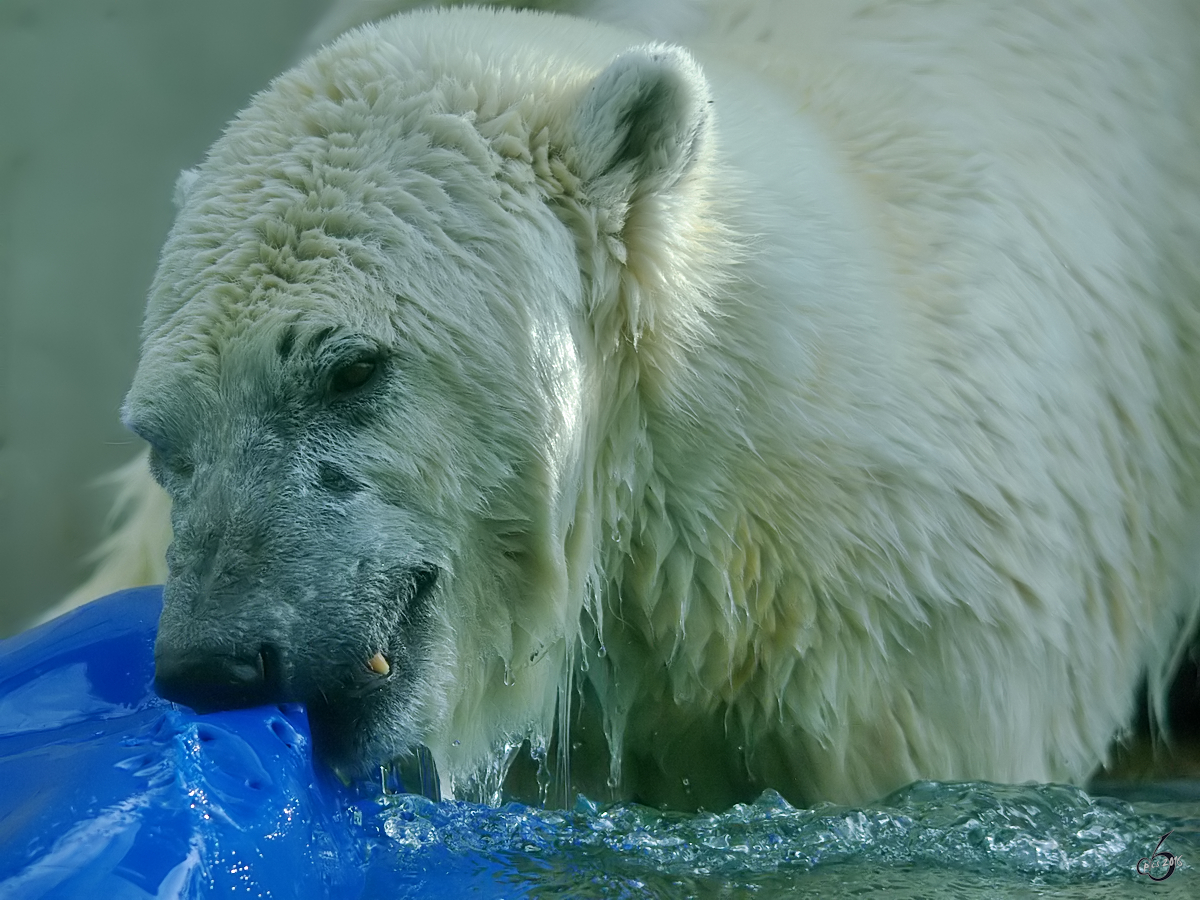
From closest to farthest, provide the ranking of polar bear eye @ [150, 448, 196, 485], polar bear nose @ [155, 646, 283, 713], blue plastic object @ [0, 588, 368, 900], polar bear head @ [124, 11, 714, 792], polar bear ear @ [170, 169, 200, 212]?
blue plastic object @ [0, 588, 368, 900]
polar bear nose @ [155, 646, 283, 713]
polar bear head @ [124, 11, 714, 792]
polar bear eye @ [150, 448, 196, 485]
polar bear ear @ [170, 169, 200, 212]

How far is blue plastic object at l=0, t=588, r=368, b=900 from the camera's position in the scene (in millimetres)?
1437

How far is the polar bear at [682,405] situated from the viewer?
182 cm

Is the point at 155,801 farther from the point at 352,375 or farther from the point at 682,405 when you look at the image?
the point at 682,405

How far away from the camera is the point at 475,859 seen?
1833 millimetres

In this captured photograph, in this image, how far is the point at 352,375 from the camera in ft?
6.02

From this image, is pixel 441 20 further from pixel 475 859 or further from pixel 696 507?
pixel 475 859

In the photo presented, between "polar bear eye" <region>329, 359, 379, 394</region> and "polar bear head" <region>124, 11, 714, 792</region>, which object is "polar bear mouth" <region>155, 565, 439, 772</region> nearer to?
"polar bear head" <region>124, 11, 714, 792</region>

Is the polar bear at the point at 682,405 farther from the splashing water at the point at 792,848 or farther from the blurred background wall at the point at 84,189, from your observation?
the blurred background wall at the point at 84,189

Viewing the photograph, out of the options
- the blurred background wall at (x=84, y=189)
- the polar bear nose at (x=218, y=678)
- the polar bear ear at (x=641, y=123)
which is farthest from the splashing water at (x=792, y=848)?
the blurred background wall at (x=84, y=189)

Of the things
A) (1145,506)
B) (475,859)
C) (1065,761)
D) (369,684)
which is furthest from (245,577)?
(1145,506)

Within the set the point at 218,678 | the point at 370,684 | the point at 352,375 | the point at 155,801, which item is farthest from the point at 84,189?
the point at 155,801

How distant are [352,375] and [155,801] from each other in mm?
562

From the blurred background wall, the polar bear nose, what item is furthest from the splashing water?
the blurred background wall

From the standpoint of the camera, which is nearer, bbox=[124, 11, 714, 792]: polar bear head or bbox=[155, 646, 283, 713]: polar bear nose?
bbox=[155, 646, 283, 713]: polar bear nose
